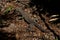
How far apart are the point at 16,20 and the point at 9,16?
43cm

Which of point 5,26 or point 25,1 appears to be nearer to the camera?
point 5,26

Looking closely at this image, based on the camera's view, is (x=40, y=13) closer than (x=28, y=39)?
No

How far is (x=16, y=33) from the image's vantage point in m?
6.00

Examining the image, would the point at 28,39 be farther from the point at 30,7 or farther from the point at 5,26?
the point at 30,7

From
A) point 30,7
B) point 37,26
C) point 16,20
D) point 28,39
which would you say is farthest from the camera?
point 30,7

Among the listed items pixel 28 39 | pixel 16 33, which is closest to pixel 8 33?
pixel 16 33

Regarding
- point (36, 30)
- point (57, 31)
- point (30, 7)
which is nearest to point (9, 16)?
point (30, 7)

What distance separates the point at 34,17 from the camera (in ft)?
22.0

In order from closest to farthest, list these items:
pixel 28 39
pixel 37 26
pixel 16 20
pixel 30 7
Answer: pixel 28 39 < pixel 37 26 < pixel 16 20 < pixel 30 7

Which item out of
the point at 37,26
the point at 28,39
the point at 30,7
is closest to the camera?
the point at 28,39

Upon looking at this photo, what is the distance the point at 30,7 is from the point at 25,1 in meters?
0.51

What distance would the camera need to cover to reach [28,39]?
5719mm

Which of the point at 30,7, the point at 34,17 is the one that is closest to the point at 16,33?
the point at 34,17

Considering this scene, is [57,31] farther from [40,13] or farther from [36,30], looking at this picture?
[40,13]
